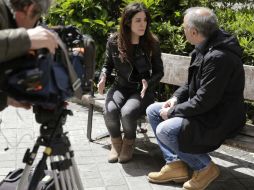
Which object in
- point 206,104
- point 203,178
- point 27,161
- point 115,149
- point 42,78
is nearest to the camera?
point 42,78

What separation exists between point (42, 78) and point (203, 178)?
2.24 meters

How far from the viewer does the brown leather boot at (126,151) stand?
15.0 feet

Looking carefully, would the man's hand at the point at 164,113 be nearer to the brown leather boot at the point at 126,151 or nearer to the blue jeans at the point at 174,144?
the blue jeans at the point at 174,144

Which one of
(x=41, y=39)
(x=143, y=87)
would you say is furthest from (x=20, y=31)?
(x=143, y=87)

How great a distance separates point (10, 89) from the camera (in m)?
2.10

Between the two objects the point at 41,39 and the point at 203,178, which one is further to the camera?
the point at 203,178

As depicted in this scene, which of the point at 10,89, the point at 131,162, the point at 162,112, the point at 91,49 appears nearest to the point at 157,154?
the point at 131,162

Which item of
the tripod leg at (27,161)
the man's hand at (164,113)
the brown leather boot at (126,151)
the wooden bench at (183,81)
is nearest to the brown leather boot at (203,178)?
the wooden bench at (183,81)

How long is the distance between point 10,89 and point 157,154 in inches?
117

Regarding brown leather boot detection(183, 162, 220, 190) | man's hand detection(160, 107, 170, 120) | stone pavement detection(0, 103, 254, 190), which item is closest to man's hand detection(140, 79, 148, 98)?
man's hand detection(160, 107, 170, 120)

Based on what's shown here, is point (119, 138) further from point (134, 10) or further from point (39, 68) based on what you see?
point (39, 68)

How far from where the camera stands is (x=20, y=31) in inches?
83.0

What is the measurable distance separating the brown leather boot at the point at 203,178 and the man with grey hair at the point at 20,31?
2.00 meters

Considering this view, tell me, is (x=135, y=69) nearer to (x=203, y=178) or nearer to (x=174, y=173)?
(x=174, y=173)
